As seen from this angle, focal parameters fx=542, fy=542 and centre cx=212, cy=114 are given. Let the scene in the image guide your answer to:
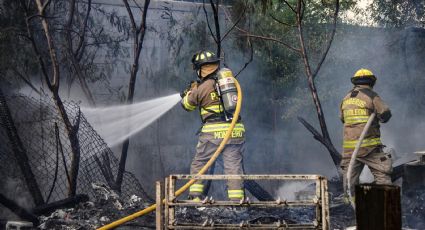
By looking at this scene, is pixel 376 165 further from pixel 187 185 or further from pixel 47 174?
pixel 47 174

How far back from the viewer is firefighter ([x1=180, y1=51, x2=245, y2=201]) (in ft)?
22.0

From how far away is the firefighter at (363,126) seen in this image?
6902 mm

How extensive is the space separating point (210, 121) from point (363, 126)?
1.99 metres

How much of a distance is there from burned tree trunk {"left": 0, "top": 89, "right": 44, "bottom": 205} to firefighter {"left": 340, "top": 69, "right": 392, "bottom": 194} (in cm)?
393

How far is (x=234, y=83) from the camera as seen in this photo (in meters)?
6.60

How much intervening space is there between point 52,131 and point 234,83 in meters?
2.85

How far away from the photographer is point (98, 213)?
21.2 ft

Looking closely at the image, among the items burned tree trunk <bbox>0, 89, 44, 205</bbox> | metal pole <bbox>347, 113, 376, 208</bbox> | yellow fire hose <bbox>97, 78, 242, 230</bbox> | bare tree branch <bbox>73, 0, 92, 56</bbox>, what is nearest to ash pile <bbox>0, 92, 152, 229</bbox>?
burned tree trunk <bbox>0, 89, 44, 205</bbox>

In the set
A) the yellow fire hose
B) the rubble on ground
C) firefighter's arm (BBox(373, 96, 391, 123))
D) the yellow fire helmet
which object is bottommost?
the rubble on ground

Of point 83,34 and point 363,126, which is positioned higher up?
point 83,34

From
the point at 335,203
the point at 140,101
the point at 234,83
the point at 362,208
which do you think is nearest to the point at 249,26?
the point at 140,101

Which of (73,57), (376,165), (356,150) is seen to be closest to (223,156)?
(356,150)

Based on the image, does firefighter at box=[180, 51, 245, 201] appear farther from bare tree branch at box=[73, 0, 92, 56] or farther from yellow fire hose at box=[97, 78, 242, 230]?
bare tree branch at box=[73, 0, 92, 56]

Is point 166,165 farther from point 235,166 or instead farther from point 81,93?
point 235,166
